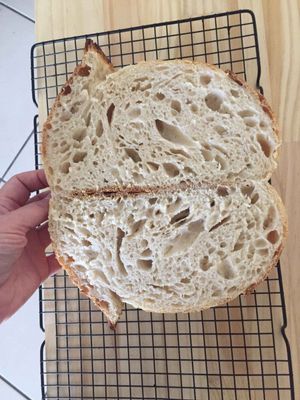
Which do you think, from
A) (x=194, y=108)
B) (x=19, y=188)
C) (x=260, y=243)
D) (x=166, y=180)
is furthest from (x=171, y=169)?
(x=19, y=188)

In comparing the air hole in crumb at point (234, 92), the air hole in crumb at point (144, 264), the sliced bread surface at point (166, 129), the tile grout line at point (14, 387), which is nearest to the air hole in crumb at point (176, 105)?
the sliced bread surface at point (166, 129)

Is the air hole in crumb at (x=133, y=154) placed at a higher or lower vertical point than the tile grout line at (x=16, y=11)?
lower

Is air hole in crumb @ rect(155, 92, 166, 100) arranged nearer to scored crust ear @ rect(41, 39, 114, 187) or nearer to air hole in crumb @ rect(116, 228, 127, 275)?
scored crust ear @ rect(41, 39, 114, 187)

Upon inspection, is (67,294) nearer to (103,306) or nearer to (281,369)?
(103,306)

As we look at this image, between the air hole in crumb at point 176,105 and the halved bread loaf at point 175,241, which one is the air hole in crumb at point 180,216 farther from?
the air hole in crumb at point 176,105

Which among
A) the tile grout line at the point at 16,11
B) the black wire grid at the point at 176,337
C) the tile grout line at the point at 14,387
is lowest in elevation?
the tile grout line at the point at 14,387

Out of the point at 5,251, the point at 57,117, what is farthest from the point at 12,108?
the point at 5,251
